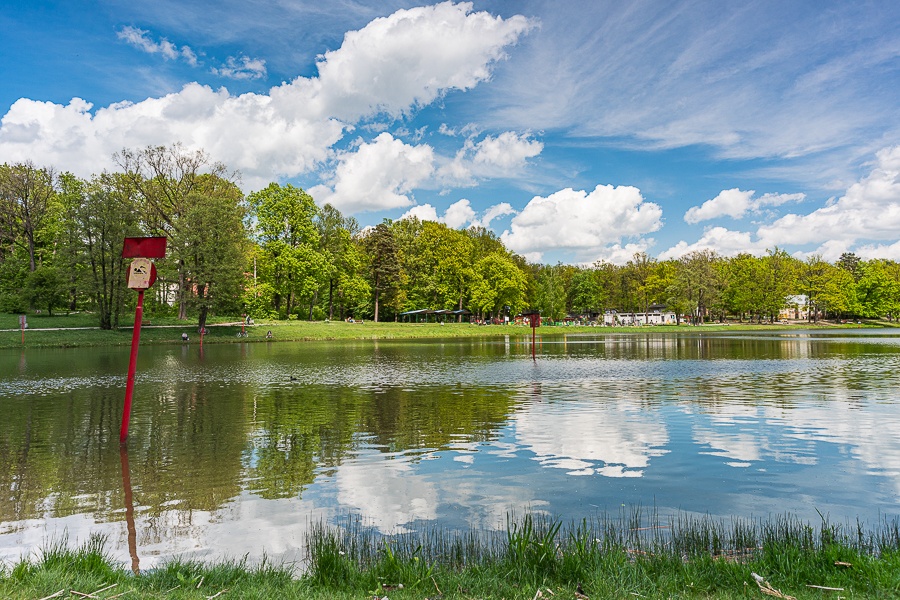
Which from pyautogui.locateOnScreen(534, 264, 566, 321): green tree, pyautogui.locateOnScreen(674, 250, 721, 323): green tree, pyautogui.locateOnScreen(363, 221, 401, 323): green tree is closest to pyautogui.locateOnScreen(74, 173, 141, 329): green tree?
pyautogui.locateOnScreen(363, 221, 401, 323): green tree

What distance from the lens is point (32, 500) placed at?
362 inches

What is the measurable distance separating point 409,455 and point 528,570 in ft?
21.5

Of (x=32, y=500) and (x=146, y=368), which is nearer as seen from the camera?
(x=32, y=500)

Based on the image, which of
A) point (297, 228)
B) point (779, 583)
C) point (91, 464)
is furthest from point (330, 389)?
point (297, 228)

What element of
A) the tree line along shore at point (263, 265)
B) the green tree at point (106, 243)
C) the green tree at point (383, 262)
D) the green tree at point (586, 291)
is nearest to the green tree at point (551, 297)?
the tree line along shore at point (263, 265)

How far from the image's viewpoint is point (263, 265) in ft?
248

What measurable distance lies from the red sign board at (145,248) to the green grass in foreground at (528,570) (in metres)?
6.73

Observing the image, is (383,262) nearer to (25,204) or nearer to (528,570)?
(25,204)

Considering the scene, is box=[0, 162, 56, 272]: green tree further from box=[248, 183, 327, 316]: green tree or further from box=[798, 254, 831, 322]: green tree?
box=[798, 254, 831, 322]: green tree

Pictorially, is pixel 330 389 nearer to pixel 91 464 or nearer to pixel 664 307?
pixel 91 464

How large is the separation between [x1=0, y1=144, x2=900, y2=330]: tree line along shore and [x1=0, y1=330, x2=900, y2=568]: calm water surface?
39.3m

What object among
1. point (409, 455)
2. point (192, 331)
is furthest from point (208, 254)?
point (409, 455)

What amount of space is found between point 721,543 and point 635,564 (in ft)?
5.22

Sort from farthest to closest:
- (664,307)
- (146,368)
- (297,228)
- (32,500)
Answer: (664,307) → (297,228) → (146,368) → (32,500)
